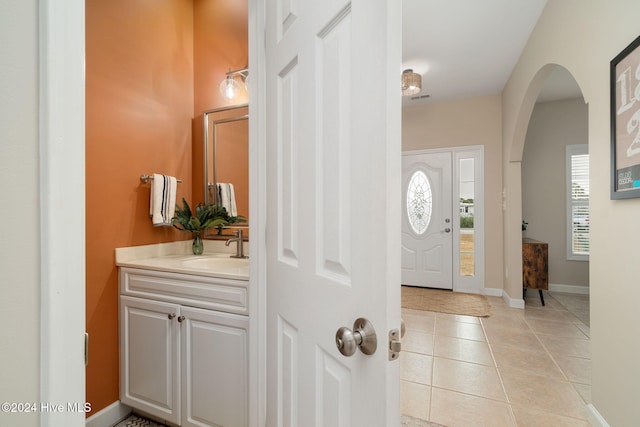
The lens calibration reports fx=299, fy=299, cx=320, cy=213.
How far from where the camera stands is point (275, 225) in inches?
40.1

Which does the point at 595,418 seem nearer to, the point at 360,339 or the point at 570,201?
the point at 360,339

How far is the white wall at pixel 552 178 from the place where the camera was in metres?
4.31

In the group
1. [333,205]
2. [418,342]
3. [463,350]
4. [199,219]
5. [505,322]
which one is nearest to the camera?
[333,205]

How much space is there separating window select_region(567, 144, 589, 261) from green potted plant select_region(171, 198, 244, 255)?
186 inches

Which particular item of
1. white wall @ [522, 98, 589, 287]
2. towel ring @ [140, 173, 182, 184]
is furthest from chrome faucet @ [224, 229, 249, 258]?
white wall @ [522, 98, 589, 287]

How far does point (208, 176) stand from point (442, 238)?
11.8ft

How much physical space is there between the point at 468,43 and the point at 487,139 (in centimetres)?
173

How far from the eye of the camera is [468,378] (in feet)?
7.08

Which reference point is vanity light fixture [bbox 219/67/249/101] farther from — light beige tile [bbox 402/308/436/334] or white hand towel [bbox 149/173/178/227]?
light beige tile [bbox 402/308/436/334]

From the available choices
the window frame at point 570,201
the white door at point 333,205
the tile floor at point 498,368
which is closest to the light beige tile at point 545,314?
the tile floor at point 498,368

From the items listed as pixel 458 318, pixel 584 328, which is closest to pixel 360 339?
pixel 458 318

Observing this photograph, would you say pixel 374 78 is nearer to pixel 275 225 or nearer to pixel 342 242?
pixel 342 242

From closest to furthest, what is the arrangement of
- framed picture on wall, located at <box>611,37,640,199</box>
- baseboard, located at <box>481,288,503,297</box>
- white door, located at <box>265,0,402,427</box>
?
1. white door, located at <box>265,0,402,427</box>
2. framed picture on wall, located at <box>611,37,640,199</box>
3. baseboard, located at <box>481,288,503,297</box>

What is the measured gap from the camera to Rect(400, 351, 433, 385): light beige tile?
2.17 metres
